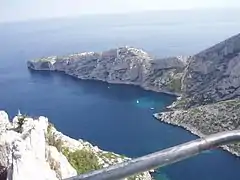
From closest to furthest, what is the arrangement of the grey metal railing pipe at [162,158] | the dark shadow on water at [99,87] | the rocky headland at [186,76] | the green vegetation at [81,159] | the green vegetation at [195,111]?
the grey metal railing pipe at [162,158] < the green vegetation at [81,159] < the rocky headland at [186,76] < the green vegetation at [195,111] < the dark shadow on water at [99,87]

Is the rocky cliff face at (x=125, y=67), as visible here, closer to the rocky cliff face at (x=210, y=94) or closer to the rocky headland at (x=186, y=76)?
the rocky headland at (x=186, y=76)

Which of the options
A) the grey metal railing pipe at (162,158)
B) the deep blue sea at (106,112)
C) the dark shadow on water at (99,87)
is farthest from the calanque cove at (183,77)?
the grey metal railing pipe at (162,158)

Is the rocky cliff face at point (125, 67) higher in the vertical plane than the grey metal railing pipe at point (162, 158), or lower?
lower

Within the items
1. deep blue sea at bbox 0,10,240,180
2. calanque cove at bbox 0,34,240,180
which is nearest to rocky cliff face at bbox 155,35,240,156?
calanque cove at bbox 0,34,240,180

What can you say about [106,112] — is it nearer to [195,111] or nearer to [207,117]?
[195,111]

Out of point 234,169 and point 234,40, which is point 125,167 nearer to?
point 234,169

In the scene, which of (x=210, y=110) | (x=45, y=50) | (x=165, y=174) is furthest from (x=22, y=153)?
(x=45, y=50)

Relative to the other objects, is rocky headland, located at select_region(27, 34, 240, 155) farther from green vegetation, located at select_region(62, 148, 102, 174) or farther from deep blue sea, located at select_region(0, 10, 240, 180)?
green vegetation, located at select_region(62, 148, 102, 174)
